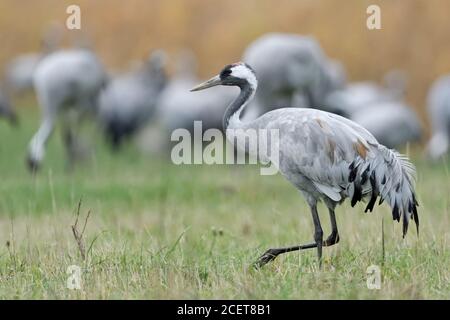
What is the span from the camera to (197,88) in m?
5.71

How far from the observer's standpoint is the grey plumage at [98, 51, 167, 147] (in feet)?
51.9

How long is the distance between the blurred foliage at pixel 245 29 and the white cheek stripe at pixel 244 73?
36.8ft

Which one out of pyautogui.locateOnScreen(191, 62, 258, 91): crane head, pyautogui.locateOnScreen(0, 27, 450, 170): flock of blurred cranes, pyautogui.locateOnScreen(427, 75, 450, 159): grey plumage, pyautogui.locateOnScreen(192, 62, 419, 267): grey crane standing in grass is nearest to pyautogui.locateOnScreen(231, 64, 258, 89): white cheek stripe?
pyautogui.locateOnScreen(191, 62, 258, 91): crane head

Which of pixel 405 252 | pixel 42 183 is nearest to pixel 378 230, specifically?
pixel 405 252

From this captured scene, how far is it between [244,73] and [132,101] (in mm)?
10610

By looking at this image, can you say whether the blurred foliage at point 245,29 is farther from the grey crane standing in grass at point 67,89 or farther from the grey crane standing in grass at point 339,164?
the grey crane standing in grass at point 339,164

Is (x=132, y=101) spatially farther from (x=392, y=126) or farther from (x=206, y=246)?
(x=206, y=246)

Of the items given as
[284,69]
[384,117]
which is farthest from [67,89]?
[384,117]

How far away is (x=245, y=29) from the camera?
60.0 feet

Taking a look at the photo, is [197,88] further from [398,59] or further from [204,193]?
[398,59]

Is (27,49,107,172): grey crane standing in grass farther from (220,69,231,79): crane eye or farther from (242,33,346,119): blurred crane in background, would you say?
(220,69,231,79): crane eye

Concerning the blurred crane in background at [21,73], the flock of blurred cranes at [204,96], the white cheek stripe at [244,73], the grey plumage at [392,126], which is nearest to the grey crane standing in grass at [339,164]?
the white cheek stripe at [244,73]

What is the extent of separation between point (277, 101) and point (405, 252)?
5.78 m
